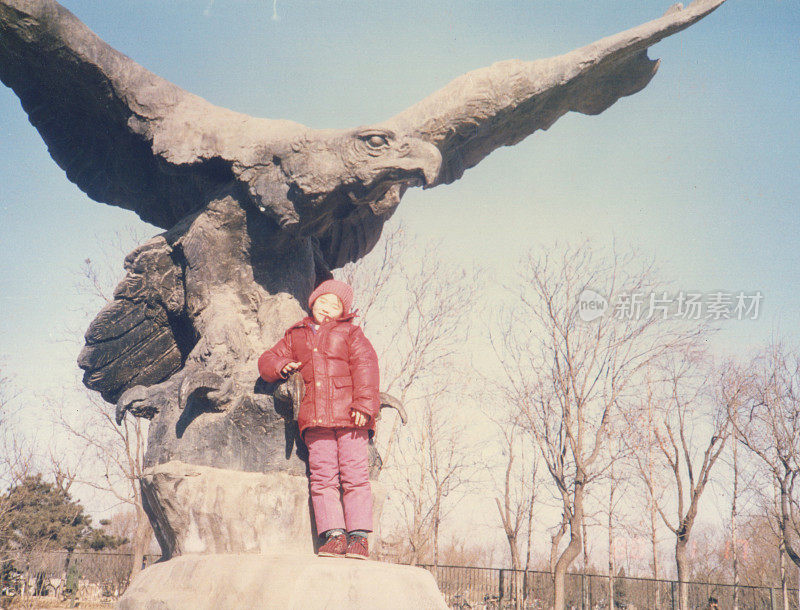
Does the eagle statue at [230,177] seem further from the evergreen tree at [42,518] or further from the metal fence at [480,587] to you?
the evergreen tree at [42,518]

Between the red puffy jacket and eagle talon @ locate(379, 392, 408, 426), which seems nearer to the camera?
the red puffy jacket

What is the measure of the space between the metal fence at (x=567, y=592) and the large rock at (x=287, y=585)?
12.2 meters

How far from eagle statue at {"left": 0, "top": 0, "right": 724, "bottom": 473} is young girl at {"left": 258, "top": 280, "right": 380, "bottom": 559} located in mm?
176

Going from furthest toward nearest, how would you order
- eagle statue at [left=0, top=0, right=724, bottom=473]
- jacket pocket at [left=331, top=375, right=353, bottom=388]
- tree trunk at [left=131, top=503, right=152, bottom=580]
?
tree trunk at [left=131, top=503, right=152, bottom=580], eagle statue at [left=0, top=0, right=724, bottom=473], jacket pocket at [left=331, top=375, right=353, bottom=388]

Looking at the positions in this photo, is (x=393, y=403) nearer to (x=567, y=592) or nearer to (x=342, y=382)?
(x=342, y=382)

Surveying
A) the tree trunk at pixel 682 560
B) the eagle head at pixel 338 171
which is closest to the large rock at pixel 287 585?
the eagle head at pixel 338 171

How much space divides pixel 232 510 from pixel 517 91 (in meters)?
2.49

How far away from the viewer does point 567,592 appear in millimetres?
15188

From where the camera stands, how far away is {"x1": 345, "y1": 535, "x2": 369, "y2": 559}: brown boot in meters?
2.66

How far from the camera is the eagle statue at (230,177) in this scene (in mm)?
3105

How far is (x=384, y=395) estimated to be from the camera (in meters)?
3.22

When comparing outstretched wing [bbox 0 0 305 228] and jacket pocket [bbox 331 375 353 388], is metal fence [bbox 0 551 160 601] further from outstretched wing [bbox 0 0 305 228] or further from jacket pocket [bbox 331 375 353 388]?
jacket pocket [bbox 331 375 353 388]

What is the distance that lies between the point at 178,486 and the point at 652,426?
52.1ft

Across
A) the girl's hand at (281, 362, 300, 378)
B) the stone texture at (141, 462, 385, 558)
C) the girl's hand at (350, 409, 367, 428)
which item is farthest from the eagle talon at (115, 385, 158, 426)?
the girl's hand at (350, 409, 367, 428)
